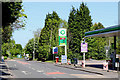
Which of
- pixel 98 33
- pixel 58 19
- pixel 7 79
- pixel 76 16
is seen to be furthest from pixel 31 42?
pixel 7 79

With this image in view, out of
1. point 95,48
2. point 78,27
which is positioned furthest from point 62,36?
point 95,48

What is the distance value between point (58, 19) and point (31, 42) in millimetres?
31462

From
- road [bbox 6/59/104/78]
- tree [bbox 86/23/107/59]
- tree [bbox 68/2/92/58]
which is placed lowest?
road [bbox 6/59/104/78]

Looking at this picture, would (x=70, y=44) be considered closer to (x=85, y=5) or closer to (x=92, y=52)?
(x=92, y=52)

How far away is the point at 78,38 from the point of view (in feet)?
263

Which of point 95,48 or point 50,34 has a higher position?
point 50,34

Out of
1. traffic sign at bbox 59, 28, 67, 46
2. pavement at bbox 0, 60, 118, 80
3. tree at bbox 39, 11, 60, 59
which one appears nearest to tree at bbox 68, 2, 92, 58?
tree at bbox 39, 11, 60, 59

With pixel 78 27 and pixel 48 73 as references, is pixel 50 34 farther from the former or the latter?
pixel 48 73

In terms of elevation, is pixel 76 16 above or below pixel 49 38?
above

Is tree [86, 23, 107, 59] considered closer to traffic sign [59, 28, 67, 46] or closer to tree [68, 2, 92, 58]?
tree [68, 2, 92, 58]

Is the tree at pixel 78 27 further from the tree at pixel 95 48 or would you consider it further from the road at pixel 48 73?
the road at pixel 48 73

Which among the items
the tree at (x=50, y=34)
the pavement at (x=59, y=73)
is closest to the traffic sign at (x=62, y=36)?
the pavement at (x=59, y=73)

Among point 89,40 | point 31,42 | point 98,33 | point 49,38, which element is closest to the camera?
point 98,33

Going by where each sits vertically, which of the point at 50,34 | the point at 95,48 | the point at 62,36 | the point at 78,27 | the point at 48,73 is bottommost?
the point at 48,73
